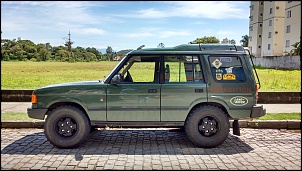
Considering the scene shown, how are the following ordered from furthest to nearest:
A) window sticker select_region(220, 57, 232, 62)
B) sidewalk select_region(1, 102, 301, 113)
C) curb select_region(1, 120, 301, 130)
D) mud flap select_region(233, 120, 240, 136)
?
sidewalk select_region(1, 102, 301, 113) < curb select_region(1, 120, 301, 130) < mud flap select_region(233, 120, 240, 136) < window sticker select_region(220, 57, 232, 62)

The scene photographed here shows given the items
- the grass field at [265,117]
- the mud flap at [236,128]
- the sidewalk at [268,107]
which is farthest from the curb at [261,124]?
the sidewalk at [268,107]

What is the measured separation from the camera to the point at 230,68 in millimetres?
5188

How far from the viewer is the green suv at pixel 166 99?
505 centimetres

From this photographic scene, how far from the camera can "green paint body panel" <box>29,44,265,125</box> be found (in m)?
5.05

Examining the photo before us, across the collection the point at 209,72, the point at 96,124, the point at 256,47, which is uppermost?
the point at 256,47

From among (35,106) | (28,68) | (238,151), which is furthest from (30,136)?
(28,68)

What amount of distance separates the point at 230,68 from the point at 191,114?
4.01 feet

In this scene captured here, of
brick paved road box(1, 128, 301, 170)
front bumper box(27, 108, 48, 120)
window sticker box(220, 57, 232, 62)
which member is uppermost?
window sticker box(220, 57, 232, 62)

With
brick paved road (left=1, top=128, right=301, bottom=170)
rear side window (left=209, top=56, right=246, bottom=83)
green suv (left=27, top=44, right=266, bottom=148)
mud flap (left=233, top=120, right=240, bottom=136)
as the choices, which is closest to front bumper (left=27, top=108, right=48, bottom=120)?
green suv (left=27, top=44, right=266, bottom=148)

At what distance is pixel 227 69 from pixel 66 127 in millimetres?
3427

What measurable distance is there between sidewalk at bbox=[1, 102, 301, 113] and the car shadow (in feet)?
9.94

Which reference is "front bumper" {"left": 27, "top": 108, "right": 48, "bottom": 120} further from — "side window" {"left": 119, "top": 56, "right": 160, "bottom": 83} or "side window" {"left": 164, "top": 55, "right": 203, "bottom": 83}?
"side window" {"left": 164, "top": 55, "right": 203, "bottom": 83}

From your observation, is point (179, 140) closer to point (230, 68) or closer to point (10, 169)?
point (230, 68)

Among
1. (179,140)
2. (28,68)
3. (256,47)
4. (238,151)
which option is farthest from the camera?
(256,47)
